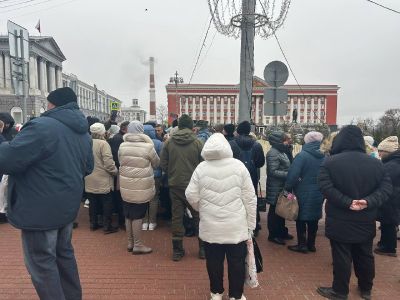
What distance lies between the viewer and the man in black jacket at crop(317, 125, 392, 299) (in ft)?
11.4

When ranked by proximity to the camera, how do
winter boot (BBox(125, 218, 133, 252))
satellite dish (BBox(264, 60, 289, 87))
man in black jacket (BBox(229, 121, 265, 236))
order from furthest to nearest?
satellite dish (BBox(264, 60, 289, 87)) → man in black jacket (BBox(229, 121, 265, 236)) → winter boot (BBox(125, 218, 133, 252))

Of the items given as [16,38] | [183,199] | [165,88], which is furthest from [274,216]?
[165,88]

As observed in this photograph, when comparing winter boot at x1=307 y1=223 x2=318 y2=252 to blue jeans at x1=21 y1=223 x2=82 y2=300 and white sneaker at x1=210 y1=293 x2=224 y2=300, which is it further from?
blue jeans at x1=21 y1=223 x2=82 y2=300

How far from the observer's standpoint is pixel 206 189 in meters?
3.34

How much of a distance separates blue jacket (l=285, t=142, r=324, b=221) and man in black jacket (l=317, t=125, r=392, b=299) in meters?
1.05

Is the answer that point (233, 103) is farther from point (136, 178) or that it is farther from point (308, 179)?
point (136, 178)

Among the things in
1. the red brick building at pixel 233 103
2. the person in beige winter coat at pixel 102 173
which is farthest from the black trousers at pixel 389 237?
the red brick building at pixel 233 103

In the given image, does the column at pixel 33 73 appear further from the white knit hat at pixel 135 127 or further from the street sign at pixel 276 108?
the white knit hat at pixel 135 127

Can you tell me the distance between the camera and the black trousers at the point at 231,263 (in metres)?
3.32

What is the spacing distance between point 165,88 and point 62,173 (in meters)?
85.2

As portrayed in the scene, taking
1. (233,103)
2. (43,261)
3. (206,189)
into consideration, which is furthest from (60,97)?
(233,103)

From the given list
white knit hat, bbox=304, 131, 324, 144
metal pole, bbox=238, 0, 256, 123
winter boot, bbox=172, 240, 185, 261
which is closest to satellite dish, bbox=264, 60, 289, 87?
metal pole, bbox=238, 0, 256, 123

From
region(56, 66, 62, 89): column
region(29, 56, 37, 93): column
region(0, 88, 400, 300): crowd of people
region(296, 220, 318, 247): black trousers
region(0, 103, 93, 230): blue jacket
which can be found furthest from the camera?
region(56, 66, 62, 89): column

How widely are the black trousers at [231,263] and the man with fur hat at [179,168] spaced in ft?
4.11
